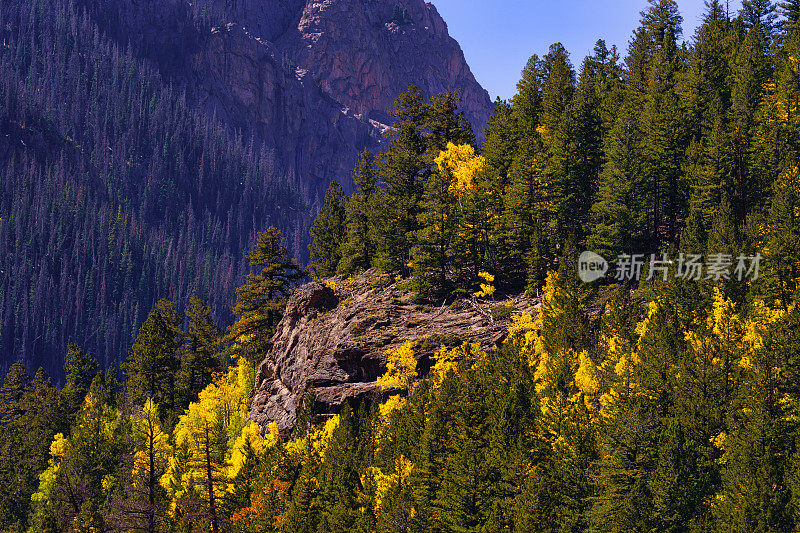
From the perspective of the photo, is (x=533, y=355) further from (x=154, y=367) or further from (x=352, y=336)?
(x=154, y=367)

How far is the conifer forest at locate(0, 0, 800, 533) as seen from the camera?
32156mm

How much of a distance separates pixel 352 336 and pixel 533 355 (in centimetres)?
1545

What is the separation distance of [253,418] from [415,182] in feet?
79.0

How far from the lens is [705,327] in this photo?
126 ft

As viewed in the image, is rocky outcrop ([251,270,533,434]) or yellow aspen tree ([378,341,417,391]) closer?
yellow aspen tree ([378,341,417,391])

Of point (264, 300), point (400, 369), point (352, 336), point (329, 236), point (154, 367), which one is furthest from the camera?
point (329, 236)

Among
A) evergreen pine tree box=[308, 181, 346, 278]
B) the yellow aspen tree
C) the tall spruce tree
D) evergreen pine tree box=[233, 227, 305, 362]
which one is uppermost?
evergreen pine tree box=[308, 181, 346, 278]

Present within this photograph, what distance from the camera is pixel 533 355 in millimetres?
43250

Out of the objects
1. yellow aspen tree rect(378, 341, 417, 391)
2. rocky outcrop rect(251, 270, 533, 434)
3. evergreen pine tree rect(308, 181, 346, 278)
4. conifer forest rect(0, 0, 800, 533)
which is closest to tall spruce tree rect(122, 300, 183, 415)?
conifer forest rect(0, 0, 800, 533)

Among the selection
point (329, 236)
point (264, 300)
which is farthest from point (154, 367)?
point (329, 236)

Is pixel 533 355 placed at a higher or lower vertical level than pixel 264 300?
lower

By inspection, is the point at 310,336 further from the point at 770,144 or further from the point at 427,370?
the point at 770,144

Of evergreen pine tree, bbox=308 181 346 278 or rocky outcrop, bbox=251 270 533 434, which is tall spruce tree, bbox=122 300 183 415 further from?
evergreen pine tree, bbox=308 181 346 278

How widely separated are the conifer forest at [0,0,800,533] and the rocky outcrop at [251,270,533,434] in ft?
1.20
